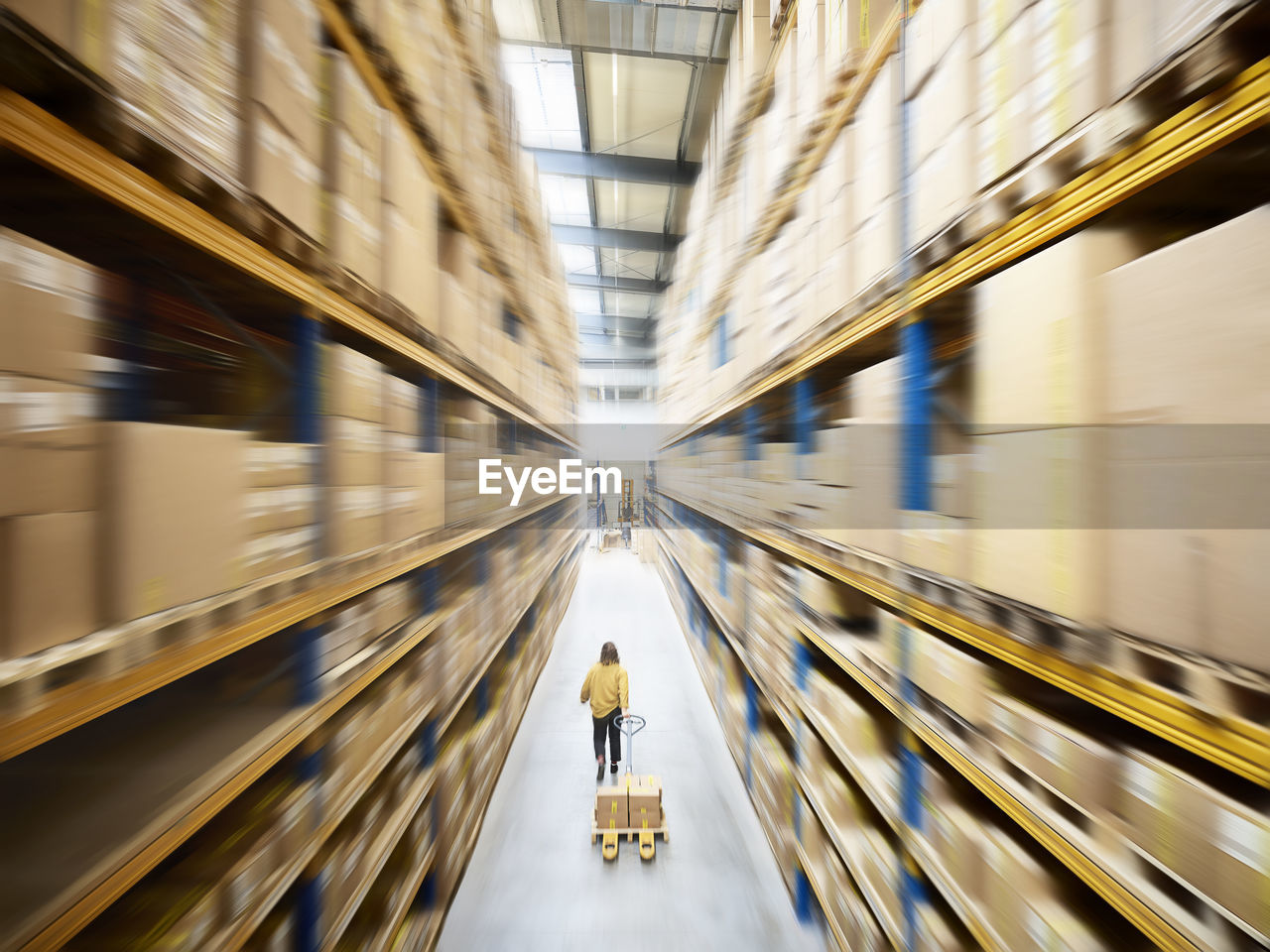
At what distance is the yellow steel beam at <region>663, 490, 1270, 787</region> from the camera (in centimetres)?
59

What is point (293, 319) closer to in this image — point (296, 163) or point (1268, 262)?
point (296, 163)

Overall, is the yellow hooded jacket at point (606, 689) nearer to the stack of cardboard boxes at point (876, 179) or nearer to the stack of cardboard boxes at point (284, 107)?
the stack of cardboard boxes at point (876, 179)

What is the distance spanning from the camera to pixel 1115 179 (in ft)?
2.49

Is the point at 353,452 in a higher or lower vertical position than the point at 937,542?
higher

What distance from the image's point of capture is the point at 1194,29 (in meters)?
0.64

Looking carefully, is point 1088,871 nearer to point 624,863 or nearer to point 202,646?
point 202,646

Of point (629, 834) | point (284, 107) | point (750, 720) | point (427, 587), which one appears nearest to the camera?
point (284, 107)

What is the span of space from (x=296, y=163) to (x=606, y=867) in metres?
2.84

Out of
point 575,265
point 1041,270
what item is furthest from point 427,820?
point 575,265

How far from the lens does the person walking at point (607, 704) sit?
10.1ft

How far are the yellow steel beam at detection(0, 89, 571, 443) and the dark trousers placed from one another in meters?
2.60

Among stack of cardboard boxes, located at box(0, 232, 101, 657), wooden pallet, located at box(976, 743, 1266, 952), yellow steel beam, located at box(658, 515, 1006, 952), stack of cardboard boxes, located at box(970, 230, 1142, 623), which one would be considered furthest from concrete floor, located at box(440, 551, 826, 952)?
stack of cardboard boxes, located at box(0, 232, 101, 657)

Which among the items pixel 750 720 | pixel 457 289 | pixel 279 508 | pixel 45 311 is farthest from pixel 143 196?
pixel 750 720

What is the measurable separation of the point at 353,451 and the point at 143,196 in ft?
2.46
